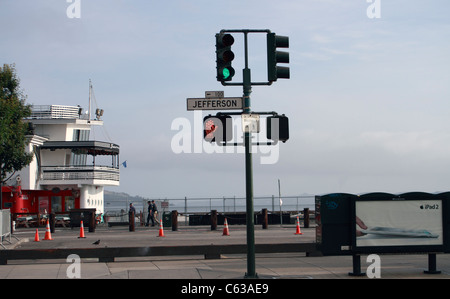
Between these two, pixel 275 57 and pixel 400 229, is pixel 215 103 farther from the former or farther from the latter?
pixel 400 229

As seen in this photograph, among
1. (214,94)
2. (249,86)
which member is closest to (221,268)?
(214,94)

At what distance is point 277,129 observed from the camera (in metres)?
13.1

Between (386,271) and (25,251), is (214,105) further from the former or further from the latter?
(25,251)

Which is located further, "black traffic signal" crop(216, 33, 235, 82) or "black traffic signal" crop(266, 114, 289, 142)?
"black traffic signal" crop(266, 114, 289, 142)

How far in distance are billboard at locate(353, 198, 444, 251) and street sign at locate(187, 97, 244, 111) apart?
352 cm

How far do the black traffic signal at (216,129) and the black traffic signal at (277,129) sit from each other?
0.85 meters

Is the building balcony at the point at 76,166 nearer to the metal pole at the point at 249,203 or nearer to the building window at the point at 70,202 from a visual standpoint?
the building window at the point at 70,202

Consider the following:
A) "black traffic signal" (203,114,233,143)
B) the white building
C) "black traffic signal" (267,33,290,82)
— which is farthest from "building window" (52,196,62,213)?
"black traffic signal" (267,33,290,82)

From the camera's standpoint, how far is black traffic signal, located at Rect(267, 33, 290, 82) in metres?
13.0

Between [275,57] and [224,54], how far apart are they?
1144mm

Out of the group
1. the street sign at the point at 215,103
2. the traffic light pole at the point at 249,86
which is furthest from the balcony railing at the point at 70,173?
the traffic light pole at the point at 249,86

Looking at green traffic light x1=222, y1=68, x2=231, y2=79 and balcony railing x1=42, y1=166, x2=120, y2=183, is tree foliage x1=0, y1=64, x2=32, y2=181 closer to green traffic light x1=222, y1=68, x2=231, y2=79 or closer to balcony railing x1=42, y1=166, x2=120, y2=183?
balcony railing x1=42, y1=166, x2=120, y2=183

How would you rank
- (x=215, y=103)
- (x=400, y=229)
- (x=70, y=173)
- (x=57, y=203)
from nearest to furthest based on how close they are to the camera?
(x=215, y=103)
(x=400, y=229)
(x=70, y=173)
(x=57, y=203)
